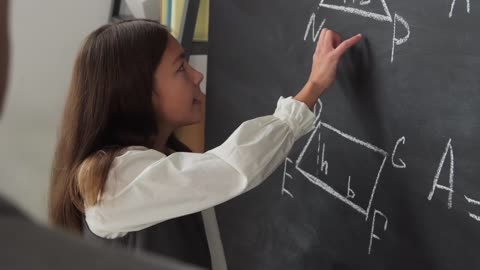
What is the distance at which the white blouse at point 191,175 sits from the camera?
0.89 m

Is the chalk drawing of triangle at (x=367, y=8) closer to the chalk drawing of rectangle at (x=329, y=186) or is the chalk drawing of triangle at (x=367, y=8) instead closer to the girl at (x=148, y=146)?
the girl at (x=148, y=146)

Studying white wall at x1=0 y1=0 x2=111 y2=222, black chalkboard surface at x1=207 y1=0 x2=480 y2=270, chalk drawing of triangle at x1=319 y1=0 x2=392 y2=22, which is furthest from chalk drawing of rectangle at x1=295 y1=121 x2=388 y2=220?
white wall at x1=0 y1=0 x2=111 y2=222

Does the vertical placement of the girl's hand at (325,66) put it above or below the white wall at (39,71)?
above

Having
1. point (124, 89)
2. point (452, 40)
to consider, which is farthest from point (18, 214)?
point (124, 89)

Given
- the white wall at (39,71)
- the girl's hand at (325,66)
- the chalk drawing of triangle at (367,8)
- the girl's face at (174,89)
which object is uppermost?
the chalk drawing of triangle at (367,8)

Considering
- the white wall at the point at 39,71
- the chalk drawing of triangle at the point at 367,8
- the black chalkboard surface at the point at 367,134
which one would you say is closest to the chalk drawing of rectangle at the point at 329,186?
the black chalkboard surface at the point at 367,134

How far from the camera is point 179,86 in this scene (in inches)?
41.6

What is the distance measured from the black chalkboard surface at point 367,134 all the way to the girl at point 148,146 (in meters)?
0.07

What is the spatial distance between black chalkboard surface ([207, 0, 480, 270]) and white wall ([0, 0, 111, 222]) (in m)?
0.82

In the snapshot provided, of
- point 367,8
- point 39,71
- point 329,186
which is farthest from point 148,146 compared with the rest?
point 39,71

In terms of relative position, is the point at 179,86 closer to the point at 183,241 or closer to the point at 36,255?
the point at 183,241

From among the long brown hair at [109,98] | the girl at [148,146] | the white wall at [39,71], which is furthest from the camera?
the white wall at [39,71]

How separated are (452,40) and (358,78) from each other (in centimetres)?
20

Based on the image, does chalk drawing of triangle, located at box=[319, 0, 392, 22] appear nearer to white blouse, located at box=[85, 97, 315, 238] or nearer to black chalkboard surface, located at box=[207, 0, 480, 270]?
black chalkboard surface, located at box=[207, 0, 480, 270]
